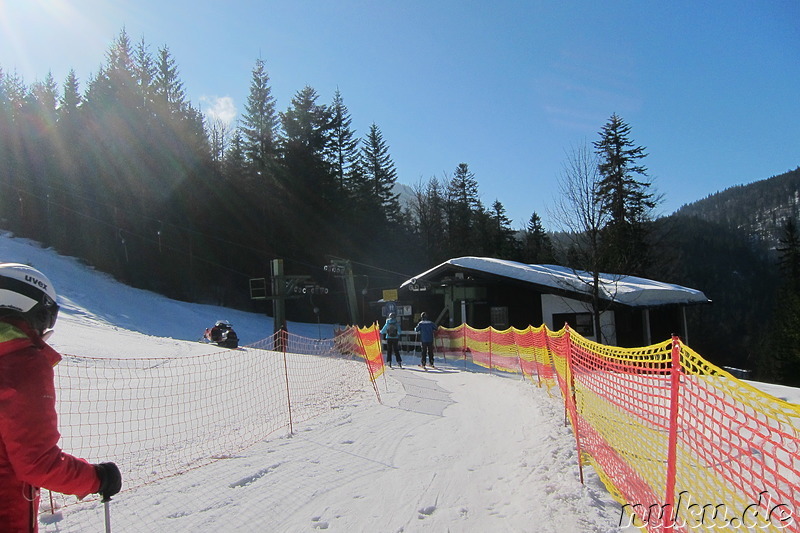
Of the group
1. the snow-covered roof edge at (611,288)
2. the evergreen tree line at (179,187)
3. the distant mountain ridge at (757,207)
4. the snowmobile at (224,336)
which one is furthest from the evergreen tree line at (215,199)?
the distant mountain ridge at (757,207)

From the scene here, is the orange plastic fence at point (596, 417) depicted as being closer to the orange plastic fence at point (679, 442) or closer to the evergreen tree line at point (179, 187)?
the orange plastic fence at point (679, 442)

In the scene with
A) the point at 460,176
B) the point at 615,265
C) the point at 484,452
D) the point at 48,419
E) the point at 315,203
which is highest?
the point at 460,176

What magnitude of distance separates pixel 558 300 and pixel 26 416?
21359 mm

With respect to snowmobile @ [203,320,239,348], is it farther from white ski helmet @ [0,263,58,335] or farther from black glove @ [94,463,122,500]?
white ski helmet @ [0,263,58,335]

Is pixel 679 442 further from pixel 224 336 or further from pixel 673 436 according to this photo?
pixel 224 336

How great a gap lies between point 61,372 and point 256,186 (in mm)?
34904

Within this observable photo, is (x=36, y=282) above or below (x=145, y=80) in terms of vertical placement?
below

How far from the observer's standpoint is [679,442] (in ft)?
16.8

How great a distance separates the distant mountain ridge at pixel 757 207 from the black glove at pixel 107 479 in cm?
11543

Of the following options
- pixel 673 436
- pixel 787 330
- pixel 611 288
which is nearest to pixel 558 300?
pixel 611 288

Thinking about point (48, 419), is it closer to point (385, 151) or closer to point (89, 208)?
point (89, 208)

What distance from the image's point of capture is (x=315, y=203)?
4269cm

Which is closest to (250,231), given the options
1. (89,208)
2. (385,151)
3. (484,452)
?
(89,208)

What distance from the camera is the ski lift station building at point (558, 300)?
63.9 feet
